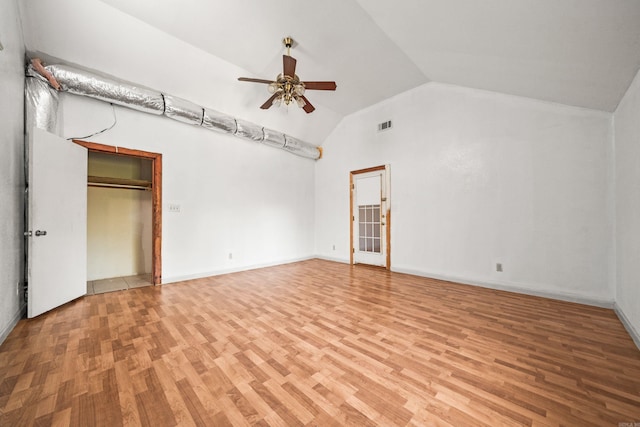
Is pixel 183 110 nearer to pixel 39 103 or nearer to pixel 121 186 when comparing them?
pixel 39 103

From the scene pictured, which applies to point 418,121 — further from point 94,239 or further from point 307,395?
point 94,239

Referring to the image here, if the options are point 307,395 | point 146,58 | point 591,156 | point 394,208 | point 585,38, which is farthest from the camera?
point 394,208

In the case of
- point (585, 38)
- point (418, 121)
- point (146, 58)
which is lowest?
point (585, 38)

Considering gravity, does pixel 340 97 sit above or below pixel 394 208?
above

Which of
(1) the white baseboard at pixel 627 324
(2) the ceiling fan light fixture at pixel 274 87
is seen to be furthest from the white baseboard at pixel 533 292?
(2) the ceiling fan light fixture at pixel 274 87

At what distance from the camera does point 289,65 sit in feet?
9.86

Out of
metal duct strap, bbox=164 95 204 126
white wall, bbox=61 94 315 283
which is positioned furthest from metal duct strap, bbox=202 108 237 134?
white wall, bbox=61 94 315 283

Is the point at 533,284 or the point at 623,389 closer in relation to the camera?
the point at 623,389

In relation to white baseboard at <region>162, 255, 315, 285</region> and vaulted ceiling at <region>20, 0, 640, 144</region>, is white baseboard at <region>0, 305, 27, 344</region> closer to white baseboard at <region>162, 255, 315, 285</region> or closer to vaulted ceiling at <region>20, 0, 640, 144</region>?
white baseboard at <region>162, 255, 315, 285</region>

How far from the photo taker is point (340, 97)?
5.05 m

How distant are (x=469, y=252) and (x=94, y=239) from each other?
653 centimetres

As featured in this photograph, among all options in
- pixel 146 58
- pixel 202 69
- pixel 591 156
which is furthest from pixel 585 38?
pixel 146 58

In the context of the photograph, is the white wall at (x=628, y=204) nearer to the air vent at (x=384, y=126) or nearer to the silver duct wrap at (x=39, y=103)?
the air vent at (x=384, y=126)

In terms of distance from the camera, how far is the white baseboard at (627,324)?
206cm
